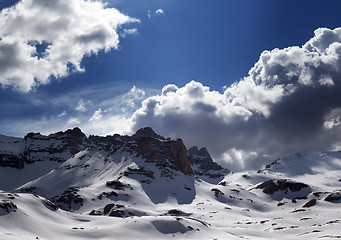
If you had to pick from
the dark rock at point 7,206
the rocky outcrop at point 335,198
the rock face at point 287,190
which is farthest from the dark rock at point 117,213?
the rock face at point 287,190

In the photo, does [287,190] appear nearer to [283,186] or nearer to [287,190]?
[287,190]

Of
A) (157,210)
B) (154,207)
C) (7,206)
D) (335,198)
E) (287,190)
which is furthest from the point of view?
(287,190)

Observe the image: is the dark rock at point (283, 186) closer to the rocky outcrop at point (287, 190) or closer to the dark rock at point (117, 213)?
the rocky outcrop at point (287, 190)

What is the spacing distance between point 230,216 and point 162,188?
4898 centimetres

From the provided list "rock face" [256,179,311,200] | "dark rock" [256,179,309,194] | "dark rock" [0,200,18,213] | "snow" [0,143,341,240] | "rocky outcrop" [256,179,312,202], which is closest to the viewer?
"dark rock" [0,200,18,213]

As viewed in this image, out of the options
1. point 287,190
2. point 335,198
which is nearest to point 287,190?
point 287,190

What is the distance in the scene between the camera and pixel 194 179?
196 meters

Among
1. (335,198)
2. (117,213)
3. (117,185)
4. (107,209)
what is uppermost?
(117,185)

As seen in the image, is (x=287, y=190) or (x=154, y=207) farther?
(x=287, y=190)

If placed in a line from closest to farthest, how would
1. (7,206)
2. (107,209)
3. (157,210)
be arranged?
(7,206) → (107,209) → (157,210)

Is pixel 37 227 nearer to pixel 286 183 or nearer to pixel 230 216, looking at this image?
pixel 230 216

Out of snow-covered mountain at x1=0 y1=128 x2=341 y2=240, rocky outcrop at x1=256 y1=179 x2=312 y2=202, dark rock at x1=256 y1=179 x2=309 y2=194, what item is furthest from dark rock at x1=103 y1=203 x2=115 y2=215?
dark rock at x1=256 y1=179 x2=309 y2=194

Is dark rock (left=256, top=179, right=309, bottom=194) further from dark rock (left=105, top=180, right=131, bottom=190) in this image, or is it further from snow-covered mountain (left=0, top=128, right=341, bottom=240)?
dark rock (left=105, top=180, right=131, bottom=190)

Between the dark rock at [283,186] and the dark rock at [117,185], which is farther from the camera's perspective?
the dark rock at [283,186]
